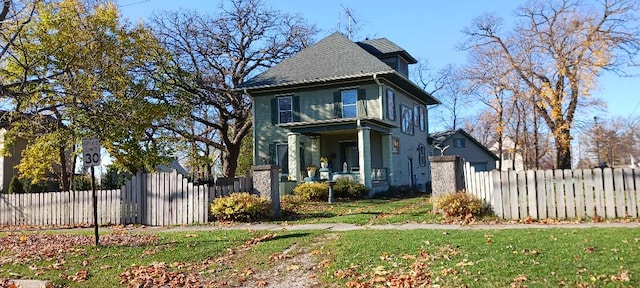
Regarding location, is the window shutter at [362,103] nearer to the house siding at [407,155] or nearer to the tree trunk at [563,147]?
the house siding at [407,155]

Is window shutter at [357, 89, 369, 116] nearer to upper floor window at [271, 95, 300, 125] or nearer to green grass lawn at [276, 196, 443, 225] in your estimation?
upper floor window at [271, 95, 300, 125]

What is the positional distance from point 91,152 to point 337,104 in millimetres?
17357

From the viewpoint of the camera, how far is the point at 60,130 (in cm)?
2025

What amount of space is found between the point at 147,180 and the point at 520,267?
11.2m

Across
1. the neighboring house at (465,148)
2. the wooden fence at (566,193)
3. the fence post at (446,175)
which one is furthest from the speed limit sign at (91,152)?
the neighboring house at (465,148)

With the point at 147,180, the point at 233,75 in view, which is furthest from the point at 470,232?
the point at 233,75

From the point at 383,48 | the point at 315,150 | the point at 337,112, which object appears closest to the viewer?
the point at 337,112

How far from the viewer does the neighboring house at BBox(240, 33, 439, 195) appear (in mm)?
25844

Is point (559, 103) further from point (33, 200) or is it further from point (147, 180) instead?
point (33, 200)

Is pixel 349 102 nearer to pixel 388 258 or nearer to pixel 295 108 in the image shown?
pixel 295 108

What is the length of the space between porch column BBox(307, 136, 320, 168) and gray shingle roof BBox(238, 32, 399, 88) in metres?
3.09

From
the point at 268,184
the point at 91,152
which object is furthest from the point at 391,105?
the point at 91,152

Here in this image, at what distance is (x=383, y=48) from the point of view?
30.9 meters

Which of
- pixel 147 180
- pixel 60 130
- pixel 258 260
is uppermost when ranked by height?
pixel 60 130
